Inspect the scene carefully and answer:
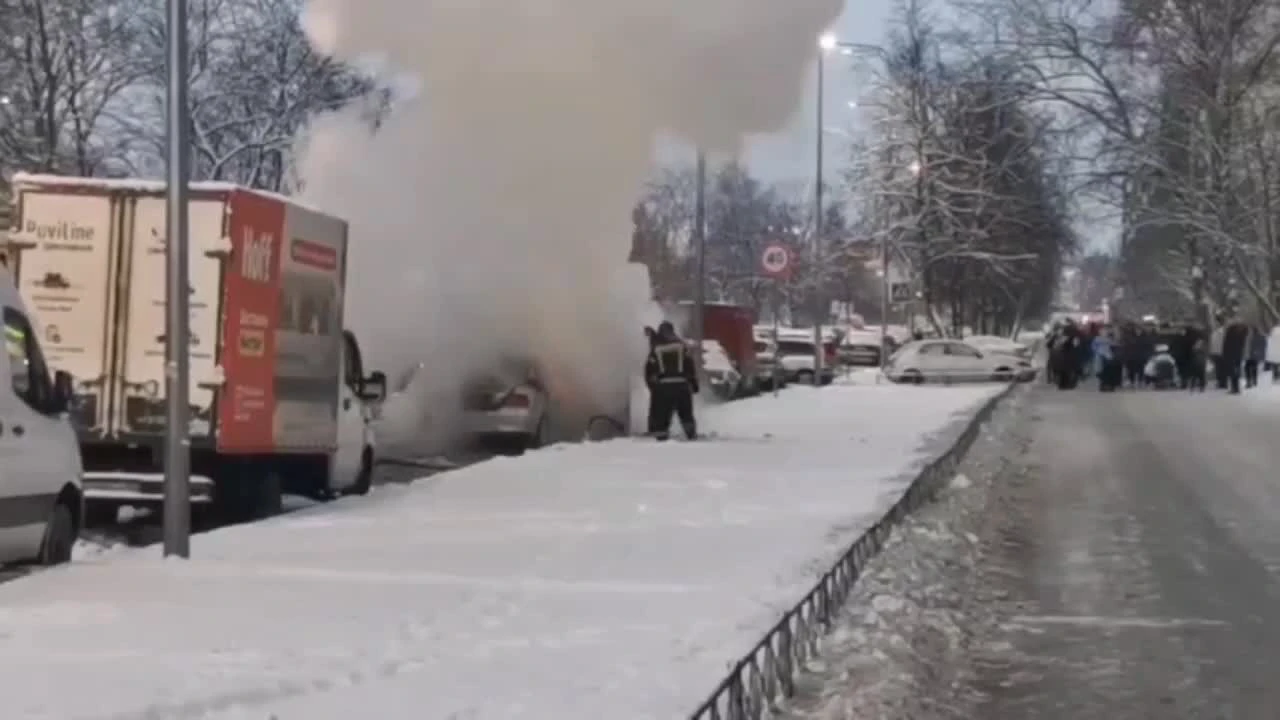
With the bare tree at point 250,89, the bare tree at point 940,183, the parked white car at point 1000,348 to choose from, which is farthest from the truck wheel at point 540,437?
the bare tree at point 940,183

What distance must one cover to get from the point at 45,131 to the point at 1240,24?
98.8ft

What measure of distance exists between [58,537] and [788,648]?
5832 mm

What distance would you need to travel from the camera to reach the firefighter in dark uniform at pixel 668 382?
86.0ft

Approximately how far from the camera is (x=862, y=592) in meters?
12.6

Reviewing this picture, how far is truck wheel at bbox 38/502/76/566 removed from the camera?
13195mm

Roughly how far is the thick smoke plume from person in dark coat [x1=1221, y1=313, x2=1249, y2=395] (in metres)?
24.3

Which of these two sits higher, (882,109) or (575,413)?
(882,109)

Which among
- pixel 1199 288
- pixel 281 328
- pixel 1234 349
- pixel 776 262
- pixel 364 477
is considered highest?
pixel 1199 288

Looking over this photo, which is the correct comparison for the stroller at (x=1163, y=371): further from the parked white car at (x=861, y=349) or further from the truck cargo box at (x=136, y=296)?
the truck cargo box at (x=136, y=296)

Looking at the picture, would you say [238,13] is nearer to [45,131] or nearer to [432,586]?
[45,131]

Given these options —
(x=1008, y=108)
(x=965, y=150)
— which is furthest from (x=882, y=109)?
(x=1008, y=108)

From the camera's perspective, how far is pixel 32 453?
12883mm

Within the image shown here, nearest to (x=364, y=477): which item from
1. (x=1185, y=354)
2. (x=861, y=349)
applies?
(x=1185, y=354)

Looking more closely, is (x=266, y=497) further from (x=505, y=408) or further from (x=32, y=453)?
(x=505, y=408)
